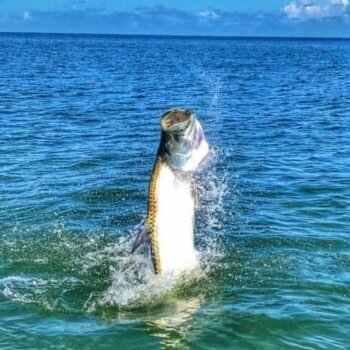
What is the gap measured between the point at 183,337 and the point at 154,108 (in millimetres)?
28473

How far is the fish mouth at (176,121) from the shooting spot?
9.06m

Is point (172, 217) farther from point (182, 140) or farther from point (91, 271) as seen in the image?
point (91, 271)

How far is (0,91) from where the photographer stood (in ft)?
149

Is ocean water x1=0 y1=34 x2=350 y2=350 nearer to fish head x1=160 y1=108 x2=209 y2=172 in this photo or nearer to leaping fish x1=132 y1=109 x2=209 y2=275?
leaping fish x1=132 y1=109 x2=209 y2=275

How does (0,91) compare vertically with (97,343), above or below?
above

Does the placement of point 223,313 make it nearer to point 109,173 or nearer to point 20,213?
point 20,213

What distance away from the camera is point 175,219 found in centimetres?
1039

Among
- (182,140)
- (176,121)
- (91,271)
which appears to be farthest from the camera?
(91,271)

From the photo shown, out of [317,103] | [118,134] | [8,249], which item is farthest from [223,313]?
[317,103]

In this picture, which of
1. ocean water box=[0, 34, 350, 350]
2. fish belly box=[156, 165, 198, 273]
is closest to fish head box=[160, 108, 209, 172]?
fish belly box=[156, 165, 198, 273]

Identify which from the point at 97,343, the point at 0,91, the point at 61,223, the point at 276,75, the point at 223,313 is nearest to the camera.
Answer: the point at 97,343

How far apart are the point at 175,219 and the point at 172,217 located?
8cm

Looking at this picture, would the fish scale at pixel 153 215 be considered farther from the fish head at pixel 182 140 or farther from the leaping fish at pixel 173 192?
the fish head at pixel 182 140

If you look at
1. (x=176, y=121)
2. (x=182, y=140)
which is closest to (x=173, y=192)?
(x=182, y=140)
